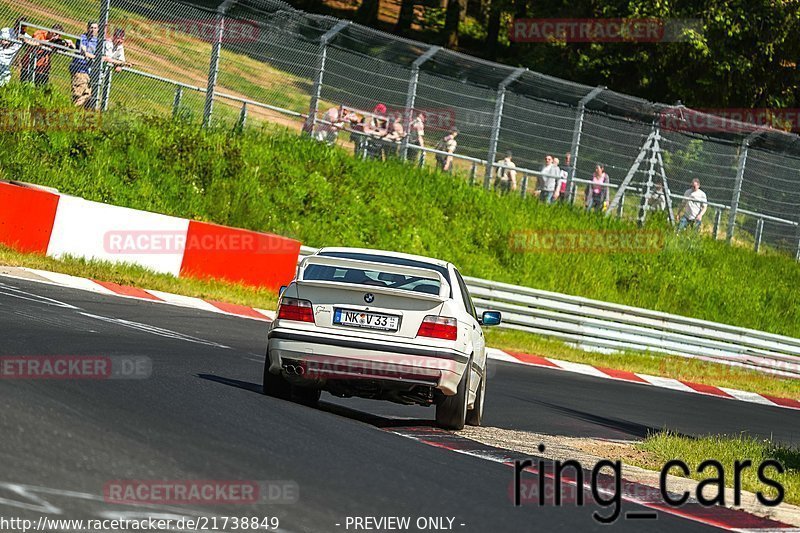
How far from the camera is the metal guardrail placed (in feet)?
73.7

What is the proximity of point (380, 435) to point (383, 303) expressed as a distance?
1.12 m

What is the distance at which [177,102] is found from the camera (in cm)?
2303

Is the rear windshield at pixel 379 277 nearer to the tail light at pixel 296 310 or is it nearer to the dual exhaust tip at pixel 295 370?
the tail light at pixel 296 310

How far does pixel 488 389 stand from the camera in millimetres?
15289

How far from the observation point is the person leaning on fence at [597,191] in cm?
2689

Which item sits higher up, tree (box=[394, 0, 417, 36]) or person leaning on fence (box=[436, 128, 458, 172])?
tree (box=[394, 0, 417, 36])

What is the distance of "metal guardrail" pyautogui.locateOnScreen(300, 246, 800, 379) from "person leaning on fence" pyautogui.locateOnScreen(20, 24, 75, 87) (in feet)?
24.7

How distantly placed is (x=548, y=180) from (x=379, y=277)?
16.8 m

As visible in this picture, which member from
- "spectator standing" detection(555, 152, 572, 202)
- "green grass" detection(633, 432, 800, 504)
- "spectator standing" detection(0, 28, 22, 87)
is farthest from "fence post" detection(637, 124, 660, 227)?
"green grass" detection(633, 432, 800, 504)

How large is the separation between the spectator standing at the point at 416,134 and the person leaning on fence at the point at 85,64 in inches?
245
